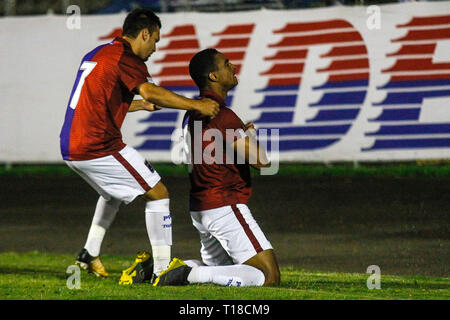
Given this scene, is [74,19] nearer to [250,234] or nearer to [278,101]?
[278,101]

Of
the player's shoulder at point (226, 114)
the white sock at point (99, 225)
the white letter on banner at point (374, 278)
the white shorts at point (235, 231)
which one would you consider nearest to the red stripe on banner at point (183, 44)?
the white letter on banner at point (374, 278)

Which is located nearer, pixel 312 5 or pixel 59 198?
pixel 59 198

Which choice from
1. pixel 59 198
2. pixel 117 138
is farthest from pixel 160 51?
pixel 117 138

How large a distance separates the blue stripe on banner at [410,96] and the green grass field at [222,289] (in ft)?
27.5

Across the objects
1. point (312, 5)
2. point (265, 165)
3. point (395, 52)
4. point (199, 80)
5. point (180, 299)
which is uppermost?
point (312, 5)

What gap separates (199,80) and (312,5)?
1233cm

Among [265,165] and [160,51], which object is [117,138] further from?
[160,51]

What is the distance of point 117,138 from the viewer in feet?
30.3

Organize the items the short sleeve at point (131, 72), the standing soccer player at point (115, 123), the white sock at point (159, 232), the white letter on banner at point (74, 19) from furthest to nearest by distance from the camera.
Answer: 1. the white letter on banner at point (74, 19)
2. the standing soccer player at point (115, 123)
3. the short sleeve at point (131, 72)
4. the white sock at point (159, 232)

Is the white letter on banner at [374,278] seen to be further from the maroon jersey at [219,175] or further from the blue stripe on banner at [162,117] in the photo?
the blue stripe on banner at [162,117]

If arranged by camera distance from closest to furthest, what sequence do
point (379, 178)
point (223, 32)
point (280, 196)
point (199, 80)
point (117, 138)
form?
point (199, 80) → point (117, 138) → point (280, 196) → point (379, 178) → point (223, 32)

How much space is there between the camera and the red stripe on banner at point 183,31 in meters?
20.8

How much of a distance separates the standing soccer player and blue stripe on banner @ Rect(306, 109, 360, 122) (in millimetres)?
9956

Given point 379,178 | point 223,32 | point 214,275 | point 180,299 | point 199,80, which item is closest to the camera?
point 180,299
